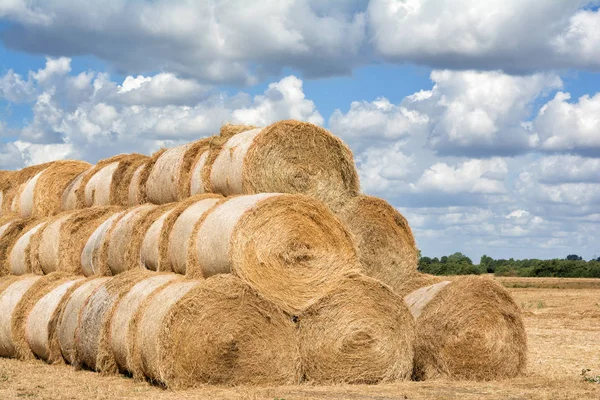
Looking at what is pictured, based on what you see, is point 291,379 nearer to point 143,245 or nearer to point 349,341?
point 349,341

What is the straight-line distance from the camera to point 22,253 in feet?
52.1

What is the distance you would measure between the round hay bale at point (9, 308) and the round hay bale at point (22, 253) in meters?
0.57

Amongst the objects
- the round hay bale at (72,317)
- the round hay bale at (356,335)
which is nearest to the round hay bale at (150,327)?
the round hay bale at (356,335)

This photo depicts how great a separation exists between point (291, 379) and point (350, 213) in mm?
3101

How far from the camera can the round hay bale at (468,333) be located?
465 inches

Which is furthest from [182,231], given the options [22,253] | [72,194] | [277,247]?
[72,194]

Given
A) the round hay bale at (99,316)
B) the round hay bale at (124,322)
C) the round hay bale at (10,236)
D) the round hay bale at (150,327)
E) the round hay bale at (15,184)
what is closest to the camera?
the round hay bale at (150,327)

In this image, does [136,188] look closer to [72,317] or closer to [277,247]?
[72,317]

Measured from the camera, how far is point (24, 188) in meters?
17.7

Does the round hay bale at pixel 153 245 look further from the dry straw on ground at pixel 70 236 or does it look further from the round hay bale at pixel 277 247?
the dry straw on ground at pixel 70 236

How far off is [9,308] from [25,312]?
0.37m

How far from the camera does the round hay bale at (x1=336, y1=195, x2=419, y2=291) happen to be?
1297 cm

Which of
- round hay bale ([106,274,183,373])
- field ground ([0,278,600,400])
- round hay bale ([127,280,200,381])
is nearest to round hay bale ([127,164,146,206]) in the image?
field ground ([0,278,600,400])

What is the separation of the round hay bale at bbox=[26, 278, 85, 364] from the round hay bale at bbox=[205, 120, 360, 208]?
10.3 feet
